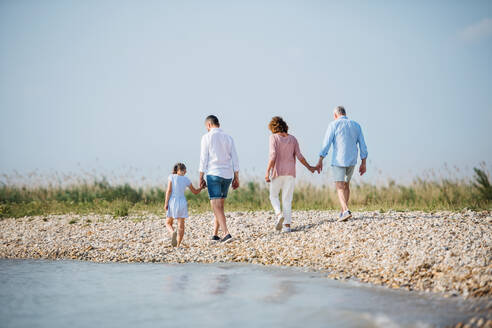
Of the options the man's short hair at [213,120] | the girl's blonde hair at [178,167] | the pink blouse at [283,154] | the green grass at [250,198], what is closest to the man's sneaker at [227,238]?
the pink blouse at [283,154]

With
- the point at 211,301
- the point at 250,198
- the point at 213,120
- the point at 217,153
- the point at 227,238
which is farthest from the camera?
the point at 250,198

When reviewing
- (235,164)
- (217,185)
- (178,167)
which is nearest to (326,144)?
(235,164)

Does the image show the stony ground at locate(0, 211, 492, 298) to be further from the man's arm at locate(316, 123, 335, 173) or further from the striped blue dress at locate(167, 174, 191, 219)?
the man's arm at locate(316, 123, 335, 173)

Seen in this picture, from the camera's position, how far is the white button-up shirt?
28.5 feet

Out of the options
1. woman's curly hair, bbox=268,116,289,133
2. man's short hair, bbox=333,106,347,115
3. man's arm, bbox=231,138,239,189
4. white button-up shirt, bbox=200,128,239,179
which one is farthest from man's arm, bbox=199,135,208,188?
man's short hair, bbox=333,106,347,115

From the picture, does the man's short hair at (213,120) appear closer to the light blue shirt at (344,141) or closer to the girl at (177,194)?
the girl at (177,194)

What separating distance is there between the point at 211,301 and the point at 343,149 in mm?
4804

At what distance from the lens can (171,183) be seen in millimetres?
8891

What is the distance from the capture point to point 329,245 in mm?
8383

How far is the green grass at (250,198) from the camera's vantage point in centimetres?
1391

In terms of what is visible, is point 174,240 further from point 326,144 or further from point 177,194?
point 326,144

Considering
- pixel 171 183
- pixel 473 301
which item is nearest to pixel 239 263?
pixel 171 183

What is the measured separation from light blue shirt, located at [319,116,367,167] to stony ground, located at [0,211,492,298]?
1.30 meters

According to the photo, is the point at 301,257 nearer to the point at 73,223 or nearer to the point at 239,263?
the point at 239,263
